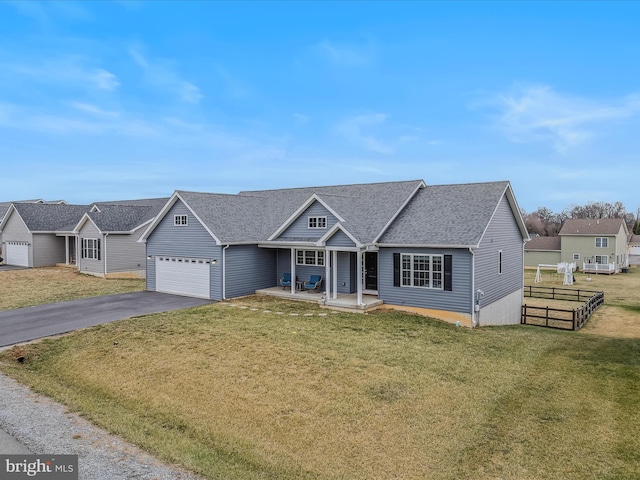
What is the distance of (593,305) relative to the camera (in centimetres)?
2397

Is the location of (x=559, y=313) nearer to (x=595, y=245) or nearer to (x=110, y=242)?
(x=110, y=242)

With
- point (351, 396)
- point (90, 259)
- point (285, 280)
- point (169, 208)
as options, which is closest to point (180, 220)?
point (169, 208)

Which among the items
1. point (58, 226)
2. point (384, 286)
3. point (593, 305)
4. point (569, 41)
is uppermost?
point (569, 41)

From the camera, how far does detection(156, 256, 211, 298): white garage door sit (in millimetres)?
21734

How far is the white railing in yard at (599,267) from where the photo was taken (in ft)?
156

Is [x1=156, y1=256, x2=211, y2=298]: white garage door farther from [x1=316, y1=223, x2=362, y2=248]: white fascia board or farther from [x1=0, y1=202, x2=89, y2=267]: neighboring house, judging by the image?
[x1=0, y1=202, x2=89, y2=267]: neighboring house

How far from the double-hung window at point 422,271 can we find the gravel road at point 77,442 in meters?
13.6

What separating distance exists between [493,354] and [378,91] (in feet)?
68.0

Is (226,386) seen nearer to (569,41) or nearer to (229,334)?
(229,334)

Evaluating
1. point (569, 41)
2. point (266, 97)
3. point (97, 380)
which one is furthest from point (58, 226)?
point (569, 41)

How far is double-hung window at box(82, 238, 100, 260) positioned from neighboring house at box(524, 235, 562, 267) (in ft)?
159

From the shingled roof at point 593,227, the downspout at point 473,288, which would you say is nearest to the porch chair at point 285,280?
the downspout at point 473,288

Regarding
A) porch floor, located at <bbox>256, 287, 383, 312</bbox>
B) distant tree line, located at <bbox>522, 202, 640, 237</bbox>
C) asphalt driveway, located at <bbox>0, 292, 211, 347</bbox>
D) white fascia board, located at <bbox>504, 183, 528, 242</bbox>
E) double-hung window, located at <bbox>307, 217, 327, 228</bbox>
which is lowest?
asphalt driveway, located at <bbox>0, 292, 211, 347</bbox>

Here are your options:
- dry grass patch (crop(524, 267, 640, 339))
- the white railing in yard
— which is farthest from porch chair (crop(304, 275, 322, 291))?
the white railing in yard
